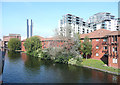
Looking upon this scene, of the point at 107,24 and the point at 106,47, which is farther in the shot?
the point at 107,24

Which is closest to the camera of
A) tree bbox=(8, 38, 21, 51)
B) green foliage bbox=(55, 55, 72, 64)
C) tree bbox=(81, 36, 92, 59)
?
green foliage bbox=(55, 55, 72, 64)

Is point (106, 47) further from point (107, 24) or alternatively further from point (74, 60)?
point (107, 24)

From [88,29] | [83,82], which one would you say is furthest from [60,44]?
[88,29]

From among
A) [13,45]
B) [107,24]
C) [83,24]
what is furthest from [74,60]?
[107,24]

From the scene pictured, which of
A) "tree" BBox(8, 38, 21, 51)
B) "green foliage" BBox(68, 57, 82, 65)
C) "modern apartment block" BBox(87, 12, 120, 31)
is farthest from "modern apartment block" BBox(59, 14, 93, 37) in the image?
"green foliage" BBox(68, 57, 82, 65)

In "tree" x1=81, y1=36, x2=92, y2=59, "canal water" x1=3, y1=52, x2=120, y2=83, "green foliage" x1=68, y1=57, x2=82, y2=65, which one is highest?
"tree" x1=81, y1=36, x2=92, y2=59

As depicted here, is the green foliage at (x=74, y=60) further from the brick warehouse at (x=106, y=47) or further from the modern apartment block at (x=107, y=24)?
the modern apartment block at (x=107, y=24)

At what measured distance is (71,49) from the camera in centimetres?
2492

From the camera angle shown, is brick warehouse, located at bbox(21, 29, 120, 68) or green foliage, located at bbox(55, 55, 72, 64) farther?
green foliage, located at bbox(55, 55, 72, 64)

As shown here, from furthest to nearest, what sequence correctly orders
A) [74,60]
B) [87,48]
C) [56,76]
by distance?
[87,48] < [74,60] < [56,76]

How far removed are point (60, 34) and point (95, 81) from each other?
50.9 feet

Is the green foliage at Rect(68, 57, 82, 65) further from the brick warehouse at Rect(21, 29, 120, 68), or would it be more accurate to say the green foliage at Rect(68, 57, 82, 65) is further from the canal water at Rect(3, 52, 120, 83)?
the brick warehouse at Rect(21, 29, 120, 68)

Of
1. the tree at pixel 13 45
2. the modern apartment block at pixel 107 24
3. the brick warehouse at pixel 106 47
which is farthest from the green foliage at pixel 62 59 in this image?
the modern apartment block at pixel 107 24

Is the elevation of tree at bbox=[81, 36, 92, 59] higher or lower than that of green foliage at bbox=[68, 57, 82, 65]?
higher
